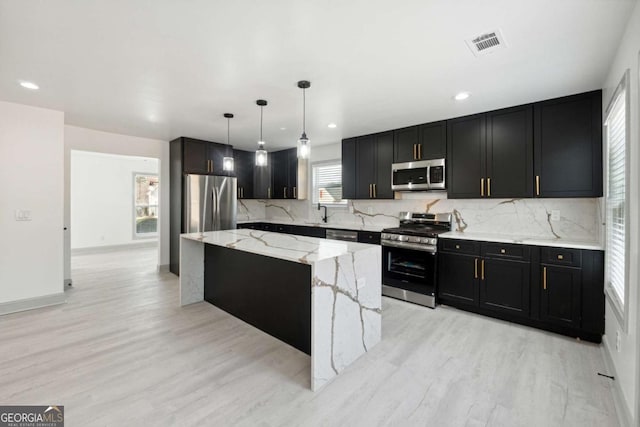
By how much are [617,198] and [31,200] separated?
601 cm

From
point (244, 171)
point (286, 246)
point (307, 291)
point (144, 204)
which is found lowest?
point (307, 291)

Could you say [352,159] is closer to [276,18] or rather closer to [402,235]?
[402,235]

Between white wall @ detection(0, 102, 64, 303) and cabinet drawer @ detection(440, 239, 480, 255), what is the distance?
194 inches

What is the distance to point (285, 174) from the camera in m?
6.01

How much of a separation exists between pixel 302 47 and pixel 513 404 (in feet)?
9.39

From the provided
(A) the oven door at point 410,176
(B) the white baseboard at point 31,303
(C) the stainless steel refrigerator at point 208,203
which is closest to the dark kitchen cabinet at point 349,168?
(A) the oven door at point 410,176

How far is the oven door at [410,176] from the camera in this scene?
158 inches

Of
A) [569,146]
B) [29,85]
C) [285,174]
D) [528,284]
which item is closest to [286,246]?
[528,284]

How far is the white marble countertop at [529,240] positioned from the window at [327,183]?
2.35m

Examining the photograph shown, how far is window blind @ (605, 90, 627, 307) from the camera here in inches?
80.5

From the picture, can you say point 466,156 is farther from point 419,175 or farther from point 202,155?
point 202,155

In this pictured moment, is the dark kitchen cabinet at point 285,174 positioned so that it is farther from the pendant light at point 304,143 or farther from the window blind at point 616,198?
the window blind at point 616,198

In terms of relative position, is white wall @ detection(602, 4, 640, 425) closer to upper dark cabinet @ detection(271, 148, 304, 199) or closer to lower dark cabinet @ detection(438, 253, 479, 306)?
lower dark cabinet @ detection(438, 253, 479, 306)

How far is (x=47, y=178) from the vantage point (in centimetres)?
361
